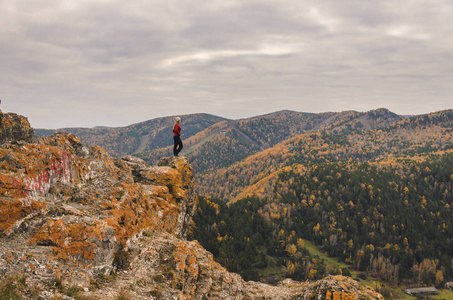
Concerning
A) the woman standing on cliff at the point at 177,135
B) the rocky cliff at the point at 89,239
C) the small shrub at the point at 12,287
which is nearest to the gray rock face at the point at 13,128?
the rocky cliff at the point at 89,239

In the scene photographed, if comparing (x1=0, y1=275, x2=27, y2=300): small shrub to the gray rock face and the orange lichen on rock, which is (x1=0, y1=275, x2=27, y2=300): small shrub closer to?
the orange lichen on rock

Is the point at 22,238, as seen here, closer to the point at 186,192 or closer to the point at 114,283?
the point at 114,283

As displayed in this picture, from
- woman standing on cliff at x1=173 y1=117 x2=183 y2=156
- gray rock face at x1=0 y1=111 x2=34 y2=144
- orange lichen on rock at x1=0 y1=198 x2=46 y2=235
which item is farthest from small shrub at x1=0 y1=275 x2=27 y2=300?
woman standing on cliff at x1=173 y1=117 x2=183 y2=156

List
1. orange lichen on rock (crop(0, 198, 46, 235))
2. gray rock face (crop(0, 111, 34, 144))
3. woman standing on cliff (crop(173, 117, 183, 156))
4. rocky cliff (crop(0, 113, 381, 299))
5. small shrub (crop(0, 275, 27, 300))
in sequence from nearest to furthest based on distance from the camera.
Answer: small shrub (crop(0, 275, 27, 300)), rocky cliff (crop(0, 113, 381, 299)), orange lichen on rock (crop(0, 198, 46, 235)), gray rock face (crop(0, 111, 34, 144)), woman standing on cliff (crop(173, 117, 183, 156))

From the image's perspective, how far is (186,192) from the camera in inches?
1500

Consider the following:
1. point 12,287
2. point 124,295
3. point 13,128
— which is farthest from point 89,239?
point 13,128

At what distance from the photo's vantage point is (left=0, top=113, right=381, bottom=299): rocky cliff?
583 inches

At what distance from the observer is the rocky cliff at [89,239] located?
14.8m

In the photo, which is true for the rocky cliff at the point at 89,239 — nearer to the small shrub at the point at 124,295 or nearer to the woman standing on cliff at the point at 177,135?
the small shrub at the point at 124,295

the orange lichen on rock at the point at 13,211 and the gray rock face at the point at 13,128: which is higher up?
the gray rock face at the point at 13,128

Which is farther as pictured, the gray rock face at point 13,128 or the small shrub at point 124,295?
the gray rock face at point 13,128

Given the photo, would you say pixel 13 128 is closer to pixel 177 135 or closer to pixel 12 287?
pixel 177 135

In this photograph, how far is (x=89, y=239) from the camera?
1770 centimetres

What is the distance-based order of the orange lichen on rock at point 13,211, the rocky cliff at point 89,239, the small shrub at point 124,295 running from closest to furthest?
the rocky cliff at point 89,239 < the small shrub at point 124,295 < the orange lichen on rock at point 13,211
